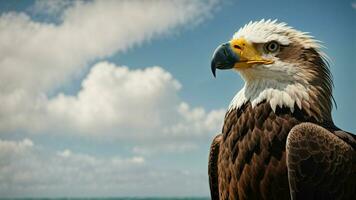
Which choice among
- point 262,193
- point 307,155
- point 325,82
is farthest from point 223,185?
point 325,82

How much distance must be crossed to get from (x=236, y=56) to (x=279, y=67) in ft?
0.78

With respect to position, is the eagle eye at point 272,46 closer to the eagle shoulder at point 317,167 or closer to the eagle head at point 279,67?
the eagle head at point 279,67

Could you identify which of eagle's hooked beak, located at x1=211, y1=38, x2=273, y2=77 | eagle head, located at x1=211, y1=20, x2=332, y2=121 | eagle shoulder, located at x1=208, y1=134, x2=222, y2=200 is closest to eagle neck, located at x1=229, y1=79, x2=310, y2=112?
eagle head, located at x1=211, y1=20, x2=332, y2=121

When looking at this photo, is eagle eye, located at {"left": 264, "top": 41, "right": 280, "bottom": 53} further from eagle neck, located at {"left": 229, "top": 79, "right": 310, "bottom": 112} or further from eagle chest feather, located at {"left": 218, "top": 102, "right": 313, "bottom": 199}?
eagle chest feather, located at {"left": 218, "top": 102, "right": 313, "bottom": 199}

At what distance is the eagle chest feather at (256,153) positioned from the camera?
303 centimetres

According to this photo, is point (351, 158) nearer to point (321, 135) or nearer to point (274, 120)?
point (321, 135)

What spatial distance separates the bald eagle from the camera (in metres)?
3.01

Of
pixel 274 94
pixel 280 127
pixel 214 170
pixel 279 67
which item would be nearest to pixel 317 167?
pixel 280 127

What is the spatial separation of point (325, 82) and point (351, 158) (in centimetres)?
46

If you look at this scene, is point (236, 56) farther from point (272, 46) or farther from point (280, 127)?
point (280, 127)

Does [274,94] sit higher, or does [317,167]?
[274,94]

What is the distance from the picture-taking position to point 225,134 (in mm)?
3303

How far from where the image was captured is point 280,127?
312 centimetres

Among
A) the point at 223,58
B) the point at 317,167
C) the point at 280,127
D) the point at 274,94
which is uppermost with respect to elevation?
the point at 223,58
